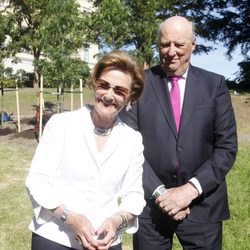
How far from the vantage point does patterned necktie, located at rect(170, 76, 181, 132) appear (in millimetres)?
2986

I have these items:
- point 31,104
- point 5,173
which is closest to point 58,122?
point 5,173

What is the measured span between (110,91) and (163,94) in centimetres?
74

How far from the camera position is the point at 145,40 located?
48.9 ft

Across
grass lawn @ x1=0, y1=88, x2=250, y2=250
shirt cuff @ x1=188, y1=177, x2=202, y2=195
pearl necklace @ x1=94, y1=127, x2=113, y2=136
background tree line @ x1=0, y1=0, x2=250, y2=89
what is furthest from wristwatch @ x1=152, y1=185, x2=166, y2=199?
background tree line @ x1=0, y1=0, x2=250, y2=89

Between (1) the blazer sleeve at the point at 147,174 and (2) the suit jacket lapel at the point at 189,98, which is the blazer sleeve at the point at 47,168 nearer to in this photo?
(1) the blazer sleeve at the point at 147,174

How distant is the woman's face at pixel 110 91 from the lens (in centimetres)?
237

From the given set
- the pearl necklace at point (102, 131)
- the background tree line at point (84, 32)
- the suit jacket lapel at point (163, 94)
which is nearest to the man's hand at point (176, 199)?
the suit jacket lapel at point (163, 94)

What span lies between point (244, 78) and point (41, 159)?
29127mm

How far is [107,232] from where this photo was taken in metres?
2.28

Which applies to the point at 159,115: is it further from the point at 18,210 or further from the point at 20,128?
the point at 20,128

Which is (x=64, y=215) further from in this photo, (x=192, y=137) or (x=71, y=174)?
(x=192, y=137)

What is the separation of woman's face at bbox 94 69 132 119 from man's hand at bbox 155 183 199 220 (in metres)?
0.84

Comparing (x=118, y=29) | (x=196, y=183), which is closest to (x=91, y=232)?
(x=196, y=183)

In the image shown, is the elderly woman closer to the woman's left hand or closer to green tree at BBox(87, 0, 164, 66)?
the woman's left hand
